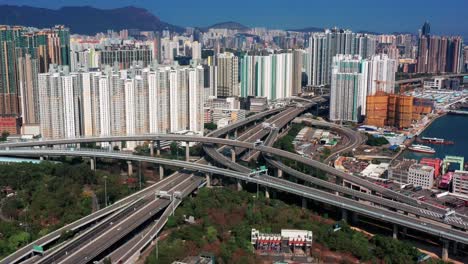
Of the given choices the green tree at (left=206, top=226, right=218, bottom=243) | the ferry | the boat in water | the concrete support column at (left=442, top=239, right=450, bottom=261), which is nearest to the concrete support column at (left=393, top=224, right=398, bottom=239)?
the concrete support column at (left=442, top=239, right=450, bottom=261)

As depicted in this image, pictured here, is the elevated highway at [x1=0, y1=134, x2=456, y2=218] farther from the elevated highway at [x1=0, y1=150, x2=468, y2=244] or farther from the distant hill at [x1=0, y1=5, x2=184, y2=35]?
the distant hill at [x1=0, y1=5, x2=184, y2=35]

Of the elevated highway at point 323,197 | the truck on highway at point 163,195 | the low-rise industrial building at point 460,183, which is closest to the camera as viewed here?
the elevated highway at point 323,197

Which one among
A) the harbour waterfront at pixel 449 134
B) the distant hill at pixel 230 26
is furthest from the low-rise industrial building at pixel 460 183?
the distant hill at pixel 230 26

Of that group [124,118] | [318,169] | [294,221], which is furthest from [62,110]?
[294,221]

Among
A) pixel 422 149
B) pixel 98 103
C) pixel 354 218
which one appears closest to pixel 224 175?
pixel 354 218

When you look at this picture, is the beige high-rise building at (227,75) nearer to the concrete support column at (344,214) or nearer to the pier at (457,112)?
the pier at (457,112)
